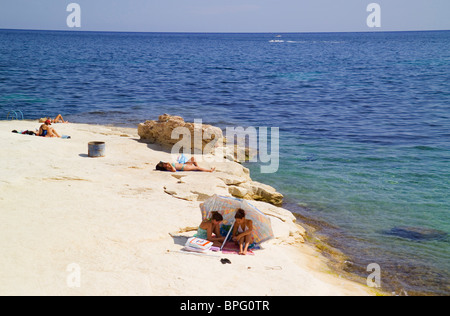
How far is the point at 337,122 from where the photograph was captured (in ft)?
80.7

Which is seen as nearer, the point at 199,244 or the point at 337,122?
the point at 199,244

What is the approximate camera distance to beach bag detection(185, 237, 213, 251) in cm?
788

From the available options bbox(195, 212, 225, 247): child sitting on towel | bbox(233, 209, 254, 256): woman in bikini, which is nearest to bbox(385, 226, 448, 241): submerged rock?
bbox(233, 209, 254, 256): woman in bikini

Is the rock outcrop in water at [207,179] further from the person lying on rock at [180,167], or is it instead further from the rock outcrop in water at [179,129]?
the person lying on rock at [180,167]

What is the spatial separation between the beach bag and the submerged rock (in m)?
5.34

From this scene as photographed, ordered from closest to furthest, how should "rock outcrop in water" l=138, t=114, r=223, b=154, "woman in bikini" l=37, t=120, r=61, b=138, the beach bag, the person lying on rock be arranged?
the beach bag, the person lying on rock, "woman in bikini" l=37, t=120, r=61, b=138, "rock outcrop in water" l=138, t=114, r=223, b=154

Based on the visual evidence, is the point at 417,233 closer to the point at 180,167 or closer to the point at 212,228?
the point at 212,228

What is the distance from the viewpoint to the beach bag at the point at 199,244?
25.9ft

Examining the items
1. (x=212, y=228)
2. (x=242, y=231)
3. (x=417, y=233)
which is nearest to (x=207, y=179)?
(x=212, y=228)

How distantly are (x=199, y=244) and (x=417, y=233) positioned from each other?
6129 mm

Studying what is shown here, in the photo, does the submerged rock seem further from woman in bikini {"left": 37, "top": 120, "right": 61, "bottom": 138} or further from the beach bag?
woman in bikini {"left": 37, "top": 120, "right": 61, "bottom": 138}

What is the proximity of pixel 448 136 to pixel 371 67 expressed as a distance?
122 feet
